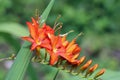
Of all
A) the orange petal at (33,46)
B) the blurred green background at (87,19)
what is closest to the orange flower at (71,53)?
the orange petal at (33,46)

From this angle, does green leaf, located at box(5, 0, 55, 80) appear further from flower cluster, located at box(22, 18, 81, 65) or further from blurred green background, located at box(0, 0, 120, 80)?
blurred green background, located at box(0, 0, 120, 80)

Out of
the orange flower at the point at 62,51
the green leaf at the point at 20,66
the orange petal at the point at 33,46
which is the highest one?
the orange flower at the point at 62,51

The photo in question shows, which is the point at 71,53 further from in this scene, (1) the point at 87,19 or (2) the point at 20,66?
(1) the point at 87,19

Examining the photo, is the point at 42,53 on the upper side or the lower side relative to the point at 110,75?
lower

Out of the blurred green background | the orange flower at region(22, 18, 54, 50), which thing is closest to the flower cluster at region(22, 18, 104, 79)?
the orange flower at region(22, 18, 54, 50)

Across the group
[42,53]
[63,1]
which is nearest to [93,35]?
[63,1]

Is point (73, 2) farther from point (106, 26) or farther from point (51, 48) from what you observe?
point (51, 48)

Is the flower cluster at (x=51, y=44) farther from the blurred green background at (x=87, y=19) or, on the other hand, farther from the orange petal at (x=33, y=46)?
the blurred green background at (x=87, y=19)

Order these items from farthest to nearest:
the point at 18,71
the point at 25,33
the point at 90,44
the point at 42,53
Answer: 1. the point at 90,44
2. the point at 25,33
3. the point at 42,53
4. the point at 18,71

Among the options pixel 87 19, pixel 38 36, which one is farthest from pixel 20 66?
pixel 87 19
